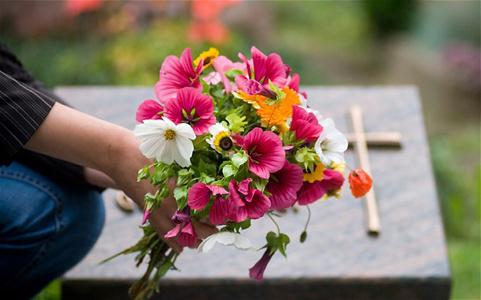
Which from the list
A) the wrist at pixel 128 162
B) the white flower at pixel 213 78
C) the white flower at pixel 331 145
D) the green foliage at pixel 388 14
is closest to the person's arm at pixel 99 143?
the wrist at pixel 128 162

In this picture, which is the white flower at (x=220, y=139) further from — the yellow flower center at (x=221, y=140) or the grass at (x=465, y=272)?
the grass at (x=465, y=272)

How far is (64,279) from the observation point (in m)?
2.52

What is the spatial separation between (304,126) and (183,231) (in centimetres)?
33

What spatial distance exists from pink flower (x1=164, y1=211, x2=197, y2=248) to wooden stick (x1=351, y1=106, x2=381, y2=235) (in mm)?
1032

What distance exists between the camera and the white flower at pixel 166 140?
5.39 feet

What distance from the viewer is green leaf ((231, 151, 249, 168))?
1.64m

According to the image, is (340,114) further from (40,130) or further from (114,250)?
(40,130)

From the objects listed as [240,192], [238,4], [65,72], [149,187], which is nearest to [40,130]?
[149,187]

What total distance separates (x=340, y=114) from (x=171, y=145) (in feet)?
4.83

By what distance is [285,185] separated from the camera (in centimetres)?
175

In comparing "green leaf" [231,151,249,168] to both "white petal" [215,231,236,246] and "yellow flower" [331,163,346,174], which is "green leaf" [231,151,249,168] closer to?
"white petal" [215,231,236,246]

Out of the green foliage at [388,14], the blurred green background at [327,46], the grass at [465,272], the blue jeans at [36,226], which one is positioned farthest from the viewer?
the green foliage at [388,14]

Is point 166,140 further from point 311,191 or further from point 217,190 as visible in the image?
point 311,191

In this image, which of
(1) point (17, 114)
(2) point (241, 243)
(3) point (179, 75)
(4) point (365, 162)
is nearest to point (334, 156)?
(2) point (241, 243)
